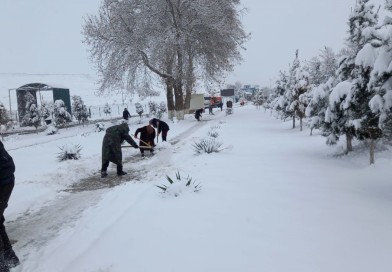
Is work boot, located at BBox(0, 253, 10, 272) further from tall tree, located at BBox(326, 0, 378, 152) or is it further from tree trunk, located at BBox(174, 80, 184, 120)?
tree trunk, located at BBox(174, 80, 184, 120)

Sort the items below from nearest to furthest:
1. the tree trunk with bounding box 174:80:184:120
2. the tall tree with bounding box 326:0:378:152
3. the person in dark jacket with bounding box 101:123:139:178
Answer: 1. the tall tree with bounding box 326:0:378:152
2. the person in dark jacket with bounding box 101:123:139:178
3. the tree trunk with bounding box 174:80:184:120

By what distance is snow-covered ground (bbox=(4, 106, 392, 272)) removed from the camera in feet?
12.8

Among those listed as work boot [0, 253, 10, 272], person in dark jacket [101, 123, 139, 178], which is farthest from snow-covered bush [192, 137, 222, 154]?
work boot [0, 253, 10, 272]

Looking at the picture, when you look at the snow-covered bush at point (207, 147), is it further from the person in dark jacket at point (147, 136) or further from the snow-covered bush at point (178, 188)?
the snow-covered bush at point (178, 188)

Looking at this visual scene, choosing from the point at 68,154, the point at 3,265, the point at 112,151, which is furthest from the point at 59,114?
the point at 3,265

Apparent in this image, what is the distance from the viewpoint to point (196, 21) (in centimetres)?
2612

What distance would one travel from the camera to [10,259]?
165 inches

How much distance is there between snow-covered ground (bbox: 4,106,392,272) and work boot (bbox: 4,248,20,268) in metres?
0.09

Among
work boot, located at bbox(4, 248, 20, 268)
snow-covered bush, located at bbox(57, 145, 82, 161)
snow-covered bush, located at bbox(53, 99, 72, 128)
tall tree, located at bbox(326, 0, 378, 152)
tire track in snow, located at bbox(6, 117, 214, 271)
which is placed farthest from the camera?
snow-covered bush, located at bbox(53, 99, 72, 128)

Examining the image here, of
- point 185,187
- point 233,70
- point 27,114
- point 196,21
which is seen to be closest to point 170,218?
point 185,187

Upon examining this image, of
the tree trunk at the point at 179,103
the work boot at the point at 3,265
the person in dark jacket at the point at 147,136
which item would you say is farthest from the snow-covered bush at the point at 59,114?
the work boot at the point at 3,265

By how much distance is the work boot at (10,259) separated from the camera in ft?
13.7

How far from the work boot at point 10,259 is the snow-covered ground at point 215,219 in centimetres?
9

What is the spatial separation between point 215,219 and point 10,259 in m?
2.60
